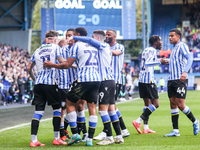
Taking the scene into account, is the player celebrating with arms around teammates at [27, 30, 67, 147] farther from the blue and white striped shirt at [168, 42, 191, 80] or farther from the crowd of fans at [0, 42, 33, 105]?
the crowd of fans at [0, 42, 33, 105]

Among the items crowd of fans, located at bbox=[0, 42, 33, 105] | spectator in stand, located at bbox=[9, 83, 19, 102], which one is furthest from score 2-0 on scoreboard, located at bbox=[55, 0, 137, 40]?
spectator in stand, located at bbox=[9, 83, 19, 102]

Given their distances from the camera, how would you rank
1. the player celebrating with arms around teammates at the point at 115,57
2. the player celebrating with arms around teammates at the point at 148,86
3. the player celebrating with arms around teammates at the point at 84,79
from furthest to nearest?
the player celebrating with arms around teammates at the point at 148,86
the player celebrating with arms around teammates at the point at 115,57
the player celebrating with arms around teammates at the point at 84,79

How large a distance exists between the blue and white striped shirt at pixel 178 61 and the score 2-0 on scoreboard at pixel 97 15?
751 inches

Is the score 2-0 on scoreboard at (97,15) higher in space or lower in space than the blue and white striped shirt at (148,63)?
higher

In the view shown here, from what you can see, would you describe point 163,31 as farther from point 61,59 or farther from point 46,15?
point 61,59

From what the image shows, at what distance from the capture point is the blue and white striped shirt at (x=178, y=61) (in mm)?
6922

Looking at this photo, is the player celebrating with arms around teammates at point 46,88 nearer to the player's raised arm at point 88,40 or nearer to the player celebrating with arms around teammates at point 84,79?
the player celebrating with arms around teammates at point 84,79

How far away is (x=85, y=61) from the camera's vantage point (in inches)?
231

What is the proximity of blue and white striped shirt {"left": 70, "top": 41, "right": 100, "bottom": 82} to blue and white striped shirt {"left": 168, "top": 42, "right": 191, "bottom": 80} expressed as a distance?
6.17ft

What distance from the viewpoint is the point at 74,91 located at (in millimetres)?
5805

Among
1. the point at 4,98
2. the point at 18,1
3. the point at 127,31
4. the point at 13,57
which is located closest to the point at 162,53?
the point at 127,31

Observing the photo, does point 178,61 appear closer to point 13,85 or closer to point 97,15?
point 13,85

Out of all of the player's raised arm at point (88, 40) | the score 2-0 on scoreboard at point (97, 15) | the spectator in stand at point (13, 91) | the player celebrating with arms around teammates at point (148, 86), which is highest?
the score 2-0 on scoreboard at point (97, 15)

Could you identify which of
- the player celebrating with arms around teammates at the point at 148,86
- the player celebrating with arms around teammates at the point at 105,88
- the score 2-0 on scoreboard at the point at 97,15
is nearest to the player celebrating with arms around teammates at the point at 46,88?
the player celebrating with arms around teammates at the point at 105,88
